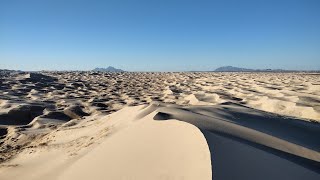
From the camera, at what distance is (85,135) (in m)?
3.44

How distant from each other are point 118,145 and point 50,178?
1.76 feet

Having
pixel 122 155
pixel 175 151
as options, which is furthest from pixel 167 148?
pixel 122 155

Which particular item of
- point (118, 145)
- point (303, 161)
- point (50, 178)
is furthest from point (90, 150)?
point (303, 161)

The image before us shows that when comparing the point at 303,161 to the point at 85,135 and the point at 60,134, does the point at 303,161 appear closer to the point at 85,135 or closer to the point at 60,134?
the point at 85,135

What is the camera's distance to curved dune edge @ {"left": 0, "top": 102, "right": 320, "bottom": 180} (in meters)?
1.95

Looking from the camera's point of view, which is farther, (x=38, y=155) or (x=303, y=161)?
(x=38, y=155)

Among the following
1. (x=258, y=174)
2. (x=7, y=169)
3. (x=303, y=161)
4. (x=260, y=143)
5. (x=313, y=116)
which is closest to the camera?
(x=258, y=174)

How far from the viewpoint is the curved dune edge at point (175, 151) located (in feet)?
6.38

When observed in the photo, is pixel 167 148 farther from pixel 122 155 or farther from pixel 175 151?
pixel 122 155

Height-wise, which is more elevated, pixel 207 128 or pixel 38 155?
pixel 207 128

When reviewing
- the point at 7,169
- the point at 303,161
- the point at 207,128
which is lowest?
the point at 7,169

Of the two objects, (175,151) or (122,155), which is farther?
(122,155)

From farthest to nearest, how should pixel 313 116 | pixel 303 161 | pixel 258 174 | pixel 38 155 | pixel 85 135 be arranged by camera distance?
pixel 313 116
pixel 85 135
pixel 38 155
pixel 303 161
pixel 258 174

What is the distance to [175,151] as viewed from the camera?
2.19m
